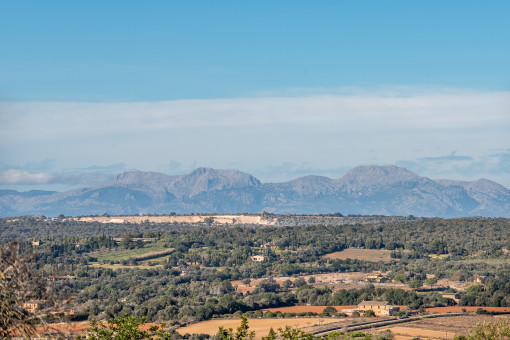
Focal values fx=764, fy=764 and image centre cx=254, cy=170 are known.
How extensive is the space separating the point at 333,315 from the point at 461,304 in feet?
50.3

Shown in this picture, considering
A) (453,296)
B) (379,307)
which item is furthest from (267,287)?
(379,307)

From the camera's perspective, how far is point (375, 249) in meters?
134

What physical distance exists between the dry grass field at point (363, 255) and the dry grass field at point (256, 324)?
5952cm

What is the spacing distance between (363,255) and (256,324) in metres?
69.2

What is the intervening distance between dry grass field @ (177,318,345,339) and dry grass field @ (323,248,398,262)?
5952 cm

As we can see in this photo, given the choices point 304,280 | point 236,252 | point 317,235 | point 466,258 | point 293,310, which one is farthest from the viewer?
point 317,235

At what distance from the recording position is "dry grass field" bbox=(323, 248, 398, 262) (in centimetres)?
12275

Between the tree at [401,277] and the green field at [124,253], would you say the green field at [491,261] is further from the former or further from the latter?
the green field at [124,253]

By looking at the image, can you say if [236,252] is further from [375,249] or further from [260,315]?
[260,315]

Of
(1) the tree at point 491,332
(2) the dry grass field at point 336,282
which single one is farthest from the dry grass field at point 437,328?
(2) the dry grass field at point 336,282

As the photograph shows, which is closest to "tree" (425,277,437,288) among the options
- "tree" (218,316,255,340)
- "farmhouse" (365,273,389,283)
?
"farmhouse" (365,273,389,283)

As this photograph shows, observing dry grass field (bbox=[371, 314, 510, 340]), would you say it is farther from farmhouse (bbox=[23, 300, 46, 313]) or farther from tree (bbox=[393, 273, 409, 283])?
farmhouse (bbox=[23, 300, 46, 313])

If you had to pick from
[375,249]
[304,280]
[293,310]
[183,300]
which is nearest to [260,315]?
[293,310]

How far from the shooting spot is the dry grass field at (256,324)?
186 feet
